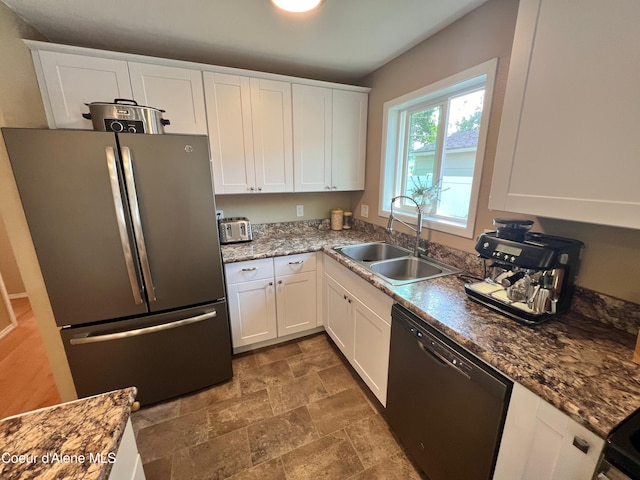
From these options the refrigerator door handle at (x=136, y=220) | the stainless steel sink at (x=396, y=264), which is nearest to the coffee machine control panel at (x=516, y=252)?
the stainless steel sink at (x=396, y=264)

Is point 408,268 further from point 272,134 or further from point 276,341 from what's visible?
point 272,134

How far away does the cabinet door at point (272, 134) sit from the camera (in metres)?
2.14

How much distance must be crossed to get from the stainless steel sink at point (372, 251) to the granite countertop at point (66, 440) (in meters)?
1.64

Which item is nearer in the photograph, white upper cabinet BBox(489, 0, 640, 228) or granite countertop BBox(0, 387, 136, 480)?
granite countertop BBox(0, 387, 136, 480)

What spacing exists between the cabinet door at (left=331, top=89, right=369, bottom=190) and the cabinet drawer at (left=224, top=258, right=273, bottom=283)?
1032 millimetres

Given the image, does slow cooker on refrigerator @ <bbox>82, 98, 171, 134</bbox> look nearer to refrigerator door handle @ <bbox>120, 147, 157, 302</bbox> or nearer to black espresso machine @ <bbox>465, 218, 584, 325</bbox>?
refrigerator door handle @ <bbox>120, 147, 157, 302</bbox>

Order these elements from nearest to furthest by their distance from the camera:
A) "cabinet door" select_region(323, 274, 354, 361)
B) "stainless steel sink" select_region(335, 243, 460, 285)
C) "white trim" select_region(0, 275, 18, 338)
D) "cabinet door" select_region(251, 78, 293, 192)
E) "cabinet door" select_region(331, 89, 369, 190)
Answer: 1. "stainless steel sink" select_region(335, 243, 460, 285)
2. "cabinet door" select_region(323, 274, 354, 361)
3. "cabinet door" select_region(251, 78, 293, 192)
4. "cabinet door" select_region(331, 89, 369, 190)
5. "white trim" select_region(0, 275, 18, 338)

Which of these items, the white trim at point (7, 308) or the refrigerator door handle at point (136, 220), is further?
the white trim at point (7, 308)

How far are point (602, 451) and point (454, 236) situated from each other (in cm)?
125

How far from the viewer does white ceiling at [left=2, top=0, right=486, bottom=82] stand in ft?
4.69

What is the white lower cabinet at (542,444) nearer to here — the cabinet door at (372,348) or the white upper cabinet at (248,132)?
the cabinet door at (372,348)

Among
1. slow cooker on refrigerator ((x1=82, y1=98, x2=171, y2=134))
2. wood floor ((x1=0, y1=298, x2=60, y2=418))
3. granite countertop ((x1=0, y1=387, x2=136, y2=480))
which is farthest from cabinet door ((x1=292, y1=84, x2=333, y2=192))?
wood floor ((x1=0, y1=298, x2=60, y2=418))

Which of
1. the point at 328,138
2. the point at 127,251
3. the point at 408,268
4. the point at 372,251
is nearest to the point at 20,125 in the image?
the point at 127,251

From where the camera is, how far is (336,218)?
2.79 meters
